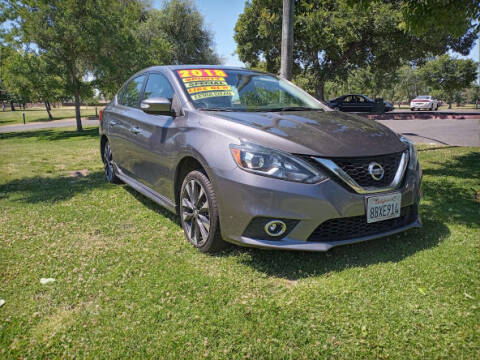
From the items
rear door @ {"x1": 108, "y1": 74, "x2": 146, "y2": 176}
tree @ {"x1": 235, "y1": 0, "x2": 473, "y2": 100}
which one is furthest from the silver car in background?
tree @ {"x1": 235, "y1": 0, "x2": 473, "y2": 100}

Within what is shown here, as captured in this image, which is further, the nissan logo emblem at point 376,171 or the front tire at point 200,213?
the front tire at point 200,213

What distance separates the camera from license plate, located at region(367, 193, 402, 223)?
272 cm

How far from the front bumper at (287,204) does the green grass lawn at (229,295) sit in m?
0.32

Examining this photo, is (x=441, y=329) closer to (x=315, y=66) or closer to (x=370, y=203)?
(x=370, y=203)

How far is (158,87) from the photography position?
4027 millimetres

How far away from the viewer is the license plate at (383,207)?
8.91ft

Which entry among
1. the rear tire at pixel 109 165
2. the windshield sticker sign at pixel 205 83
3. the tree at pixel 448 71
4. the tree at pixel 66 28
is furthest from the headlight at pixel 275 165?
the tree at pixel 448 71

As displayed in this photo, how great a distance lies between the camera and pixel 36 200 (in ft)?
16.7

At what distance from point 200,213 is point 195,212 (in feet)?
0.25

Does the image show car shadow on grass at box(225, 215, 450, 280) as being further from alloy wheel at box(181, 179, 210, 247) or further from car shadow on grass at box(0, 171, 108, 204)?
car shadow on grass at box(0, 171, 108, 204)

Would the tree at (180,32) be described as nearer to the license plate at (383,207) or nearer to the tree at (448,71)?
the license plate at (383,207)

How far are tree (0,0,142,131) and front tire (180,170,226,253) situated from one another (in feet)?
45.6

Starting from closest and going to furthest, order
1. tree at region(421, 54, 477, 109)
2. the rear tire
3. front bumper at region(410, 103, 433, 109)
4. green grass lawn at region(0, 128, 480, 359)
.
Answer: green grass lawn at region(0, 128, 480, 359) → the rear tire → front bumper at region(410, 103, 433, 109) → tree at region(421, 54, 477, 109)

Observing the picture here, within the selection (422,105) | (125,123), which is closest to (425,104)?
(422,105)
